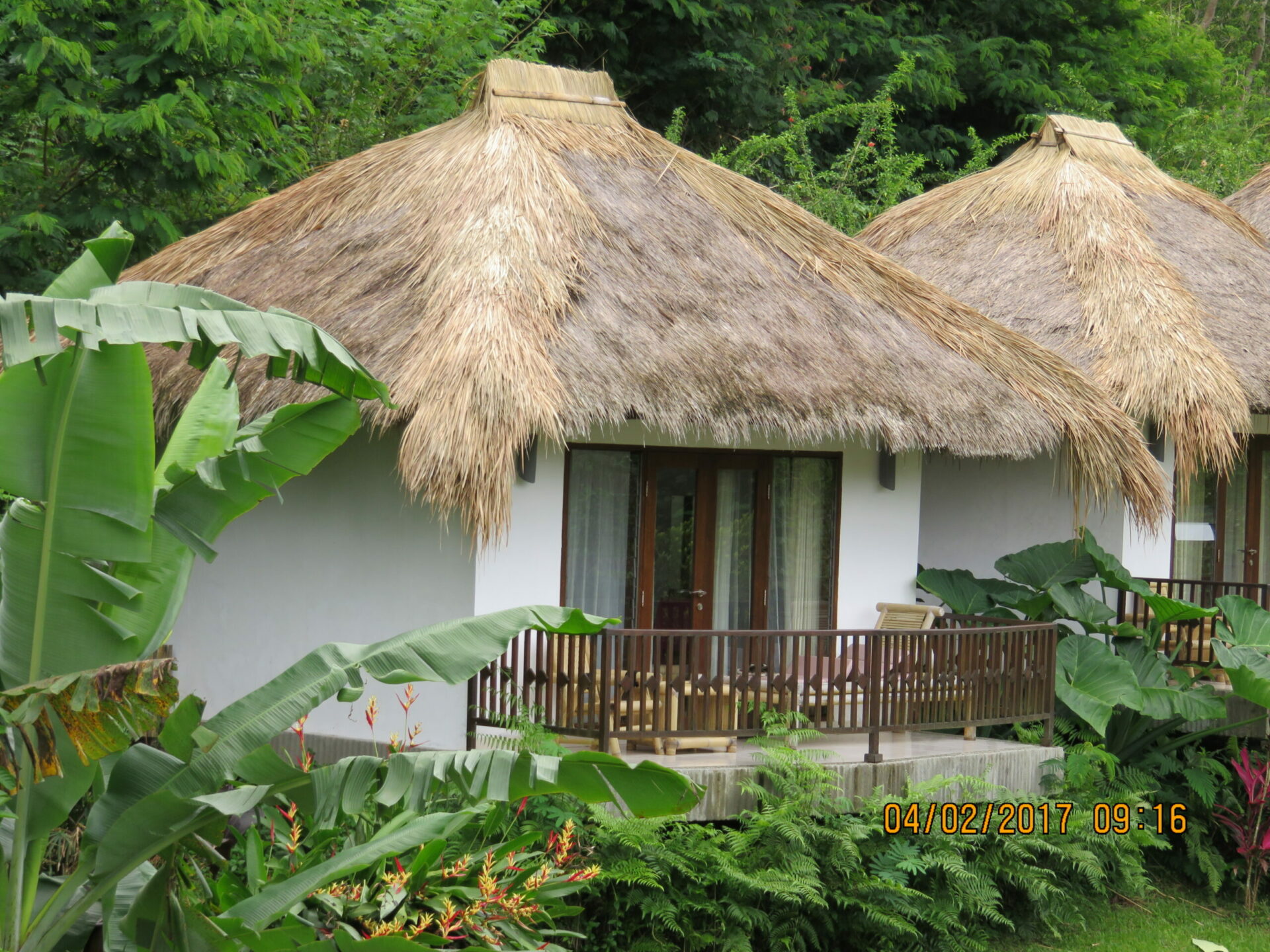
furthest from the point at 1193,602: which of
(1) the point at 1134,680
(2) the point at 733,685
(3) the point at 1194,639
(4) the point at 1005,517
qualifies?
(2) the point at 733,685

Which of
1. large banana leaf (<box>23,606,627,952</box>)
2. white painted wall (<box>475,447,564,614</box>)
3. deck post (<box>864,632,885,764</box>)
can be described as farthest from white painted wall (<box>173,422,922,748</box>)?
large banana leaf (<box>23,606,627,952</box>)

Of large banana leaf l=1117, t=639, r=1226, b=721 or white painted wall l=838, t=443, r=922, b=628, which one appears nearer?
large banana leaf l=1117, t=639, r=1226, b=721

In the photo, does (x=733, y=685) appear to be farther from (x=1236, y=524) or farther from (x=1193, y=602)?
(x=1236, y=524)

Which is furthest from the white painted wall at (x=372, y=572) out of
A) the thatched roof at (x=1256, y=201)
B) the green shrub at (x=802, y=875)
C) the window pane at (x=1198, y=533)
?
the thatched roof at (x=1256, y=201)

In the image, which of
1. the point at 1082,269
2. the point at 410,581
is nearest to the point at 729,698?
the point at 410,581

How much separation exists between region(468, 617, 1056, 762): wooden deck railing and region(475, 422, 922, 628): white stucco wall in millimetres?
712

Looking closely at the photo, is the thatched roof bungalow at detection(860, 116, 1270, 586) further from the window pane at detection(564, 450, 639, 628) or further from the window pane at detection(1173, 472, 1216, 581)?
the window pane at detection(564, 450, 639, 628)

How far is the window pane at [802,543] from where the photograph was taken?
423 inches

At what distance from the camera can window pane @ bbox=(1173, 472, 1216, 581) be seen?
44.2 feet

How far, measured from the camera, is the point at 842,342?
10281mm

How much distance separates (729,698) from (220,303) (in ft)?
15.4

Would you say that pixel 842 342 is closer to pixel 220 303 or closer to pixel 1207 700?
pixel 1207 700
